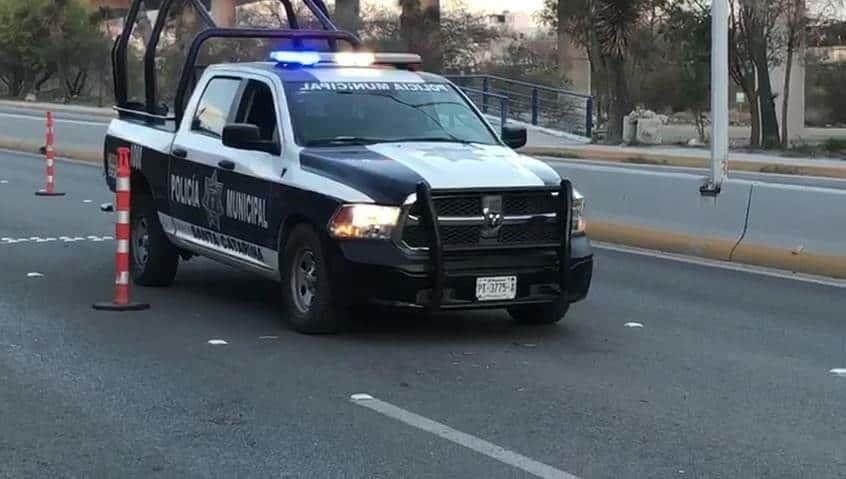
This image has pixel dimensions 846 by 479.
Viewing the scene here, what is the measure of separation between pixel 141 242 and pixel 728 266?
5.55 metres

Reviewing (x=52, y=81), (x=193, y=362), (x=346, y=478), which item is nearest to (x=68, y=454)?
(x=346, y=478)

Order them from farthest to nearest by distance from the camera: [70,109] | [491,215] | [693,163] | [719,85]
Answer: [70,109] < [693,163] < [719,85] < [491,215]

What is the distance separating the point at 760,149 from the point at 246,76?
926 inches

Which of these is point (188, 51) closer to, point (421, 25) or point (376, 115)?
point (376, 115)

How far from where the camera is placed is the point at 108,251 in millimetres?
14156

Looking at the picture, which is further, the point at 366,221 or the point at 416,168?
the point at 416,168

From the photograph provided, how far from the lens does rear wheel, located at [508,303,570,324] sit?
32.2ft

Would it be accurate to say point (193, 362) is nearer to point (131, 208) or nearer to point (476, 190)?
point (476, 190)

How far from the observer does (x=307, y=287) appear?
9.42 metres

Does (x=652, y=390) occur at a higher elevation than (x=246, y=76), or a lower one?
lower

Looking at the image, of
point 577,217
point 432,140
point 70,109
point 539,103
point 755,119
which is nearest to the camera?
point 577,217

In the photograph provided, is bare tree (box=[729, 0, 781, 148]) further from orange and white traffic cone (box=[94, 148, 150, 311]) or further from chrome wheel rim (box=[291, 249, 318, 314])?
chrome wheel rim (box=[291, 249, 318, 314])

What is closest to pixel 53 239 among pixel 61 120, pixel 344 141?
pixel 344 141

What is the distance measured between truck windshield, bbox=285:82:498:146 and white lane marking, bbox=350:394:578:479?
2.81 m
